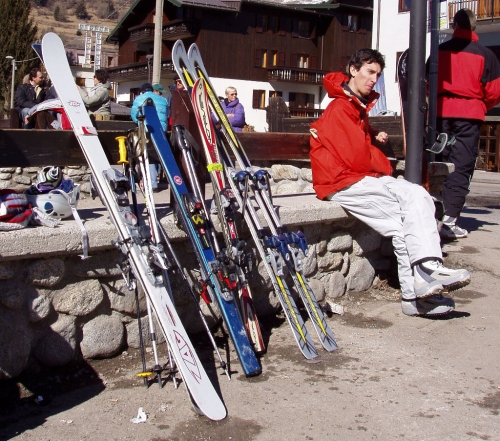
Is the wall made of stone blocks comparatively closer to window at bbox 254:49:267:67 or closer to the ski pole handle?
the ski pole handle

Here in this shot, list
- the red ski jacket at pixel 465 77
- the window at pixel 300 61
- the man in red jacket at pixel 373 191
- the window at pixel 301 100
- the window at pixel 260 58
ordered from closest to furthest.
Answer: the man in red jacket at pixel 373 191, the red ski jacket at pixel 465 77, the window at pixel 260 58, the window at pixel 301 100, the window at pixel 300 61

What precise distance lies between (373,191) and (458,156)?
2.17m

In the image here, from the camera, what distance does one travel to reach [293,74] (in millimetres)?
45906

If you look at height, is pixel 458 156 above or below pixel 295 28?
below

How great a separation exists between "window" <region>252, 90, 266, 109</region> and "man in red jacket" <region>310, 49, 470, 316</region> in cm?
4146

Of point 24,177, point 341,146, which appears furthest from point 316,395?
point 24,177

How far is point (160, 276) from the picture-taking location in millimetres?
3250

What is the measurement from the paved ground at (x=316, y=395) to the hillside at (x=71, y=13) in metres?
108

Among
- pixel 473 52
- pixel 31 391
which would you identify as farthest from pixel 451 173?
pixel 31 391

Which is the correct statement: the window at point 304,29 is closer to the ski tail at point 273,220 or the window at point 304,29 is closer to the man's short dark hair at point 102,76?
the man's short dark hair at point 102,76

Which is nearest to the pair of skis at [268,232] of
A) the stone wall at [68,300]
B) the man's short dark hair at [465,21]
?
the stone wall at [68,300]

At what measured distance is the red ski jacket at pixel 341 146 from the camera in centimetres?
443

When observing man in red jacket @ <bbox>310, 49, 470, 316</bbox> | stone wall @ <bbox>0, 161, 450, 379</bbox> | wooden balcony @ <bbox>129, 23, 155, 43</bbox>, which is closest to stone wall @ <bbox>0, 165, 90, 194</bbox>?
man in red jacket @ <bbox>310, 49, 470, 316</bbox>

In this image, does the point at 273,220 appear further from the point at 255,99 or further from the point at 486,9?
the point at 255,99
